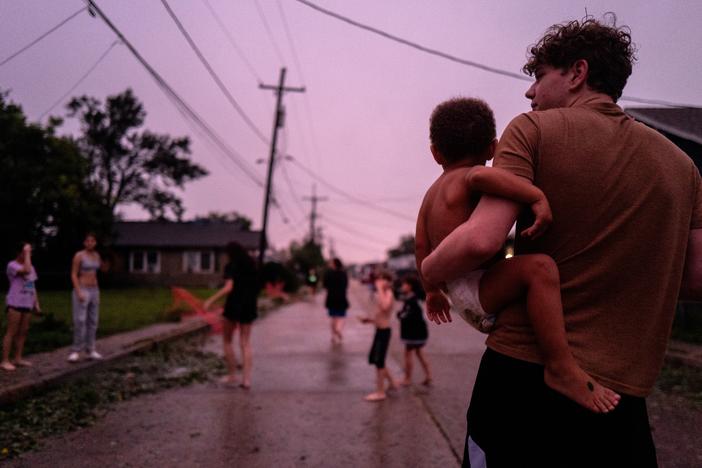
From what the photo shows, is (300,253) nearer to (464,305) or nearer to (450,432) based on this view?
(450,432)

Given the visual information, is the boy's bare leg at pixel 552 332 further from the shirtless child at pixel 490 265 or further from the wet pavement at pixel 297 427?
the wet pavement at pixel 297 427

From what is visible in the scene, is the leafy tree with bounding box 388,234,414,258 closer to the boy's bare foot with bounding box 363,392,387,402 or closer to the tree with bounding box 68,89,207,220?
the tree with bounding box 68,89,207,220

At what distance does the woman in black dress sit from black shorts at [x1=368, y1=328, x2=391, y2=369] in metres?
1.78

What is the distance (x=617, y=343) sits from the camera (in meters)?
1.56

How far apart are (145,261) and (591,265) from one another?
52.0 m

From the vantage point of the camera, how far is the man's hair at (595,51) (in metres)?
1.71

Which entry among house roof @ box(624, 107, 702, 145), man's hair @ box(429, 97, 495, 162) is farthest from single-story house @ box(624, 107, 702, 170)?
man's hair @ box(429, 97, 495, 162)

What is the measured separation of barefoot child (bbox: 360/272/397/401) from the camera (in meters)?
7.23

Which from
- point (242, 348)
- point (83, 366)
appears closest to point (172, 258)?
point (83, 366)

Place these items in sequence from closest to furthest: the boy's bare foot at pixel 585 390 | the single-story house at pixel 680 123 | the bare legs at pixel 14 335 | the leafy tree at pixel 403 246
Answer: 1. the boy's bare foot at pixel 585 390
2. the single-story house at pixel 680 123
3. the bare legs at pixel 14 335
4. the leafy tree at pixel 403 246

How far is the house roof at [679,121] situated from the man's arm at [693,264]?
1.77 metres

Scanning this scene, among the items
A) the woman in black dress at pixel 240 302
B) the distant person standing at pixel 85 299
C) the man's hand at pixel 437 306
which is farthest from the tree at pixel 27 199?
the man's hand at pixel 437 306

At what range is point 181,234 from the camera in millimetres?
51344

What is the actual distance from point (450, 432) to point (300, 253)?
185 feet
